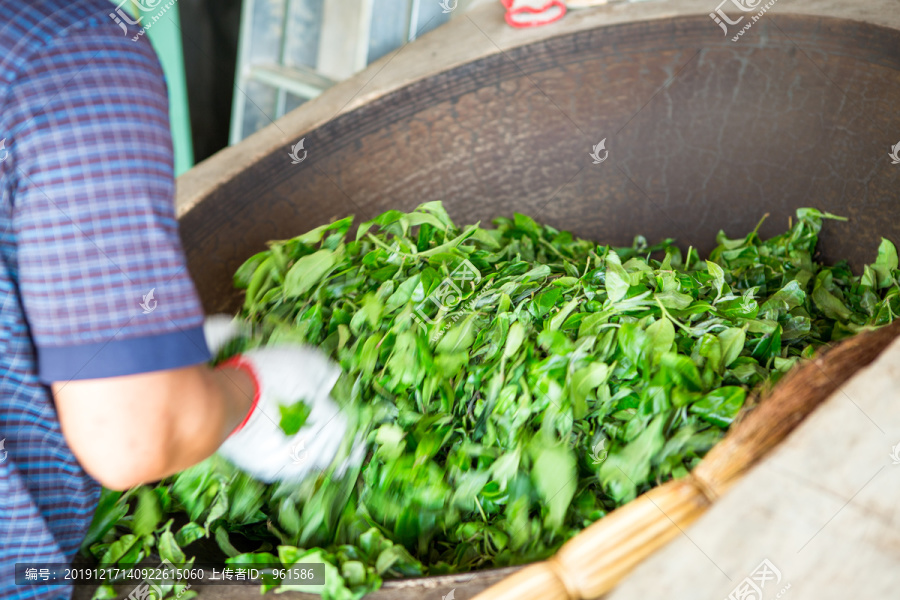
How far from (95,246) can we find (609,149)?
120 centimetres

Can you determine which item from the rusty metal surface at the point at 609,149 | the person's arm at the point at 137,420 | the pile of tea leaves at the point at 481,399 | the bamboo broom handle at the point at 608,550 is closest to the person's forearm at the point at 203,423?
the person's arm at the point at 137,420

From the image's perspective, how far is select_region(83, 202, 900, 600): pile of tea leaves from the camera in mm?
787

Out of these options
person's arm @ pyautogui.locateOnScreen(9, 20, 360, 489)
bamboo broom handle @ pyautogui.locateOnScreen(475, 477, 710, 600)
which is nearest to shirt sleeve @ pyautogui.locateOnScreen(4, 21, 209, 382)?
person's arm @ pyautogui.locateOnScreen(9, 20, 360, 489)

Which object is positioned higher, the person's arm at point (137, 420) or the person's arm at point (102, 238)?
the person's arm at point (102, 238)

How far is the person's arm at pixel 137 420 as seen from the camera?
1.76ft

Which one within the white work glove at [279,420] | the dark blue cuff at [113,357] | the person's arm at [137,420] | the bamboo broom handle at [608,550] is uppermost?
the dark blue cuff at [113,357]

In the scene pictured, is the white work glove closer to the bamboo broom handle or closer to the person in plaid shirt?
the person in plaid shirt

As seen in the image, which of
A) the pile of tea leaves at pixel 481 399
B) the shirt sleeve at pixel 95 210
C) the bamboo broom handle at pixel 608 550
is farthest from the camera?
the pile of tea leaves at pixel 481 399

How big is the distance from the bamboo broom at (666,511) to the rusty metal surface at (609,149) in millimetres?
689

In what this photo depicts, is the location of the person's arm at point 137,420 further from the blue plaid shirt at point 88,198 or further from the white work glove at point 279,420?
the white work glove at point 279,420

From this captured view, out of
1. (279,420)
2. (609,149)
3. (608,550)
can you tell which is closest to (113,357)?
(279,420)

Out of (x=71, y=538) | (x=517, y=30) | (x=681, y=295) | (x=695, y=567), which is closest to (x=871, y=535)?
(x=695, y=567)

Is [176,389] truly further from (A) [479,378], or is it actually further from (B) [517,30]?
(B) [517,30]

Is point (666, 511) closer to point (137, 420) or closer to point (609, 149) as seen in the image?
point (137, 420)
